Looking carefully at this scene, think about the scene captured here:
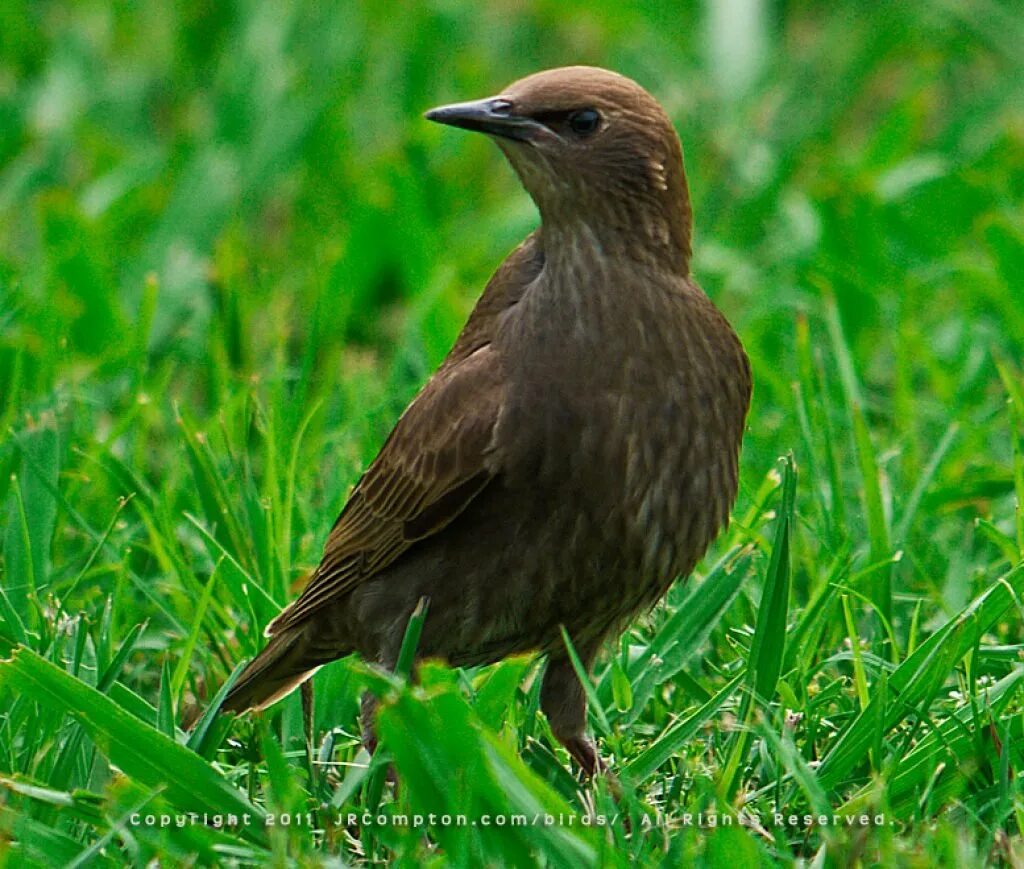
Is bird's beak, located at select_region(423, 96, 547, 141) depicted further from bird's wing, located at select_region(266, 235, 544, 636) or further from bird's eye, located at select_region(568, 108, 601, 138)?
bird's wing, located at select_region(266, 235, 544, 636)

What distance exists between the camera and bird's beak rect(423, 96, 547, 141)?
401cm

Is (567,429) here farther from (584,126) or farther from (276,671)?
(276,671)

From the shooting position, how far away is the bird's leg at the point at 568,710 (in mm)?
4109

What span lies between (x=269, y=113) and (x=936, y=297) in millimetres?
2477

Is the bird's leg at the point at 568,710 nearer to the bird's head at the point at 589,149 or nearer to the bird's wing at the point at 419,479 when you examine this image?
the bird's wing at the point at 419,479

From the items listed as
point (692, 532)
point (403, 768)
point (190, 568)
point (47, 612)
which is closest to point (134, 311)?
point (190, 568)

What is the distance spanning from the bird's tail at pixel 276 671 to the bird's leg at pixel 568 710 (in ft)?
1.60

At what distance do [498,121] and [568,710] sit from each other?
1.19 metres

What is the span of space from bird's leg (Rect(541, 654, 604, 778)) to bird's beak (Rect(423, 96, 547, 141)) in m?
1.07

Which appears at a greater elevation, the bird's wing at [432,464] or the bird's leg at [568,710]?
the bird's wing at [432,464]

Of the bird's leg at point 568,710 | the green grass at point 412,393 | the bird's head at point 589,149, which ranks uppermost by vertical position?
the bird's head at point 589,149

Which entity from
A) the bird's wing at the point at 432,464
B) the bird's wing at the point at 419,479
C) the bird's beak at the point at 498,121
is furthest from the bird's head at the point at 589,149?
the bird's wing at the point at 419,479

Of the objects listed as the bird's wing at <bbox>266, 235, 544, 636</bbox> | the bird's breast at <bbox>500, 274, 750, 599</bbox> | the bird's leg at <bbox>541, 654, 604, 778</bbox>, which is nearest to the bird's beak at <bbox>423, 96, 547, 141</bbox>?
the bird's wing at <bbox>266, 235, 544, 636</bbox>

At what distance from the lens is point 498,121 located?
158 inches
